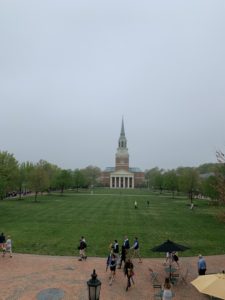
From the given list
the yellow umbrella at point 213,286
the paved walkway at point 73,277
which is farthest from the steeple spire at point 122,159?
the yellow umbrella at point 213,286

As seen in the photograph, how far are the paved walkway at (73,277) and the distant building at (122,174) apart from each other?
14539 centimetres

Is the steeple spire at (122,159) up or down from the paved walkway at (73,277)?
up

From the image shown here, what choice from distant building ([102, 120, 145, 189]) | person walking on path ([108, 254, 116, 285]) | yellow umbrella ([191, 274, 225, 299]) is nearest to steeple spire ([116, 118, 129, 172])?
distant building ([102, 120, 145, 189])

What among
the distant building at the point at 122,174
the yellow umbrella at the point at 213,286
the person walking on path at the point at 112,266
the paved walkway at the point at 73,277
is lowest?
the paved walkway at the point at 73,277

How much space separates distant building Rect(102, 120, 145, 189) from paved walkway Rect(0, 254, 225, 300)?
145m

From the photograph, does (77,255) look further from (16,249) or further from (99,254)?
(16,249)

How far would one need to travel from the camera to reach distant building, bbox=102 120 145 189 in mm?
166250

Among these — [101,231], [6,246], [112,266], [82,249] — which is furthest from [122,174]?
[112,266]

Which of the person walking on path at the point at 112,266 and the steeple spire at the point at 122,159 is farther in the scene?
the steeple spire at the point at 122,159

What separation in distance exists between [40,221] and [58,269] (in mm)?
16713

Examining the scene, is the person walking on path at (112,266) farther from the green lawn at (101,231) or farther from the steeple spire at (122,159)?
the steeple spire at (122,159)

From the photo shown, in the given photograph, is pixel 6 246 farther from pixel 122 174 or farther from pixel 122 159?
pixel 122 159

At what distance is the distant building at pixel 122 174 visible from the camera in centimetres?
16625

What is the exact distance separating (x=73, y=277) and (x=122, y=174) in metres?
149
